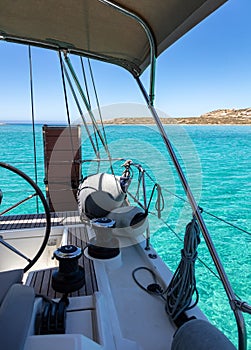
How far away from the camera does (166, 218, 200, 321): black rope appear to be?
1.07 m

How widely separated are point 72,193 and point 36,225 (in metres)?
1.32

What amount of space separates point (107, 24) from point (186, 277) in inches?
47.2

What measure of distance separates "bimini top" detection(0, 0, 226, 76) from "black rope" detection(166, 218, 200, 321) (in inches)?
30.8

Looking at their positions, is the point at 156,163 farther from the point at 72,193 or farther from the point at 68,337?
the point at 68,337

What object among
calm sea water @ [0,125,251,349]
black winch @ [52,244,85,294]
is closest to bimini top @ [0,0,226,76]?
calm sea water @ [0,125,251,349]

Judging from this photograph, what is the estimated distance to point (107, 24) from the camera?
3.93 feet

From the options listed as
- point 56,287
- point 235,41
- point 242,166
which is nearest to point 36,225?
point 56,287

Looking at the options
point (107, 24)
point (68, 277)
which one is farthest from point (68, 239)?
point (107, 24)

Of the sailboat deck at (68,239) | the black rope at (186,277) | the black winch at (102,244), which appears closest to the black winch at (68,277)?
the sailboat deck at (68,239)

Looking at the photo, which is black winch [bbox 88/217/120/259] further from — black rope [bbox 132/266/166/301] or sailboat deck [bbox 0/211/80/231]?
sailboat deck [bbox 0/211/80/231]

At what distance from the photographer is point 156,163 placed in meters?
11.5

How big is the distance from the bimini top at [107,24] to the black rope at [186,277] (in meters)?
0.78

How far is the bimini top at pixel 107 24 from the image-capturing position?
0.95 meters

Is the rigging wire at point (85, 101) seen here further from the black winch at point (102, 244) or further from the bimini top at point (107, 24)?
the black winch at point (102, 244)
